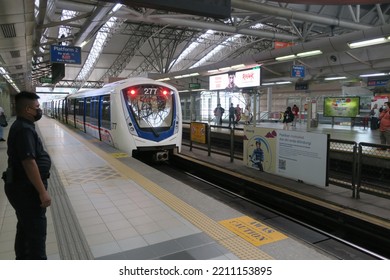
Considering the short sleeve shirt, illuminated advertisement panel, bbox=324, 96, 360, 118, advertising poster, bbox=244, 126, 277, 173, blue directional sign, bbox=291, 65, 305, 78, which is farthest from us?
illuminated advertisement panel, bbox=324, 96, 360, 118

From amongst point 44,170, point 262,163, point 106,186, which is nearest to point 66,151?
point 106,186

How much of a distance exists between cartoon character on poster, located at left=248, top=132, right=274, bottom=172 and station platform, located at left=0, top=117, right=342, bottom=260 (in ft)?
8.55

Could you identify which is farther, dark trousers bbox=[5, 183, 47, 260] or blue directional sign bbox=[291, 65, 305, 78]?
blue directional sign bbox=[291, 65, 305, 78]

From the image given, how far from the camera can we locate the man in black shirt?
2566 mm

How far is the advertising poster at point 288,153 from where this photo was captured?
6261 millimetres

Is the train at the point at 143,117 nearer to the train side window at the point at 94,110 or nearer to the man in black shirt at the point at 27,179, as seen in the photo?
the train side window at the point at 94,110

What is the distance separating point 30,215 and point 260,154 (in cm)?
600

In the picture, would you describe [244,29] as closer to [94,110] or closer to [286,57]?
[286,57]

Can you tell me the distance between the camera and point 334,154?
322 inches

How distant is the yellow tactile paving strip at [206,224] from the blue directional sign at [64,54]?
9.03m

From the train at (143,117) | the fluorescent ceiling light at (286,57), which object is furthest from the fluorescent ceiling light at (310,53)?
the train at (143,117)

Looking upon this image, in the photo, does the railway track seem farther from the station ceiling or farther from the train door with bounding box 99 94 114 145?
the station ceiling

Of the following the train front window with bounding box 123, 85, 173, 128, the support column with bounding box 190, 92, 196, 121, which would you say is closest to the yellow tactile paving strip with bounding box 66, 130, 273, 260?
the train front window with bounding box 123, 85, 173, 128
